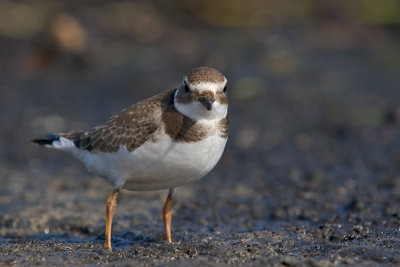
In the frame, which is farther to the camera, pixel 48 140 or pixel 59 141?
pixel 48 140

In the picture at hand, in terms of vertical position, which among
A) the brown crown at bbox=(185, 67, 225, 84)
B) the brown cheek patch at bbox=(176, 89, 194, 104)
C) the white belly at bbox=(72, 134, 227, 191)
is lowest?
the white belly at bbox=(72, 134, 227, 191)

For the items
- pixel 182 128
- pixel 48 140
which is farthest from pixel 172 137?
pixel 48 140

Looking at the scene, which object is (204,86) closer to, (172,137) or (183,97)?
(183,97)

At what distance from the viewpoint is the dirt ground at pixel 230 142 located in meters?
6.27

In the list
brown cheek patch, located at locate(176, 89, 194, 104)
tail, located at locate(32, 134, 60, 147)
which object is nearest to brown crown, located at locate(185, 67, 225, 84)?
brown cheek patch, located at locate(176, 89, 194, 104)

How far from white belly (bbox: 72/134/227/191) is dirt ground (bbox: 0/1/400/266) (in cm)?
65

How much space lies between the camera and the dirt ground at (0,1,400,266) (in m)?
6.27

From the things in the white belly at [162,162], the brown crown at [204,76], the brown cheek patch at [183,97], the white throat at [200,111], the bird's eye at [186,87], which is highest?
the brown crown at [204,76]

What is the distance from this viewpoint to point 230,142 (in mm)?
10680

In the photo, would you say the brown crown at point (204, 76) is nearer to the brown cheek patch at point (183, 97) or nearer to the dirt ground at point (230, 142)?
the brown cheek patch at point (183, 97)

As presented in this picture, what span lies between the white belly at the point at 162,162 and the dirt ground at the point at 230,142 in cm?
65

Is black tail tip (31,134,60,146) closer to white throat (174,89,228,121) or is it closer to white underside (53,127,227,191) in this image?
white underside (53,127,227,191)

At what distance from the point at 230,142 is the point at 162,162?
4.88 m

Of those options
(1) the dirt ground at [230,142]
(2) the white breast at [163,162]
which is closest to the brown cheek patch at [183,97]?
(2) the white breast at [163,162]
